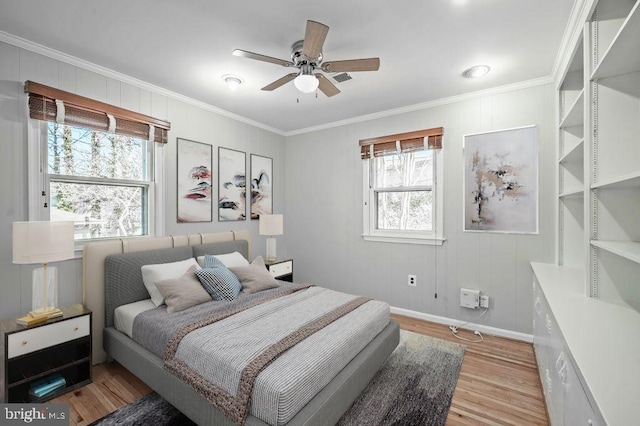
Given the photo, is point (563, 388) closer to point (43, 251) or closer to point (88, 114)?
point (43, 251)

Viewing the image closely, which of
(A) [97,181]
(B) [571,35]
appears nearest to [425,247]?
(B) [571,35]

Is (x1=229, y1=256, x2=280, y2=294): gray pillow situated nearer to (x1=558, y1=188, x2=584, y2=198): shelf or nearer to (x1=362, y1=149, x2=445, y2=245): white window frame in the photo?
(x1=362, y1=149, x2=445, y2=245): white window frame

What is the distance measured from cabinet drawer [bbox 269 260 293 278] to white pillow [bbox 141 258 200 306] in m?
1.25

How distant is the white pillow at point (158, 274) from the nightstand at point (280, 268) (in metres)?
1.20

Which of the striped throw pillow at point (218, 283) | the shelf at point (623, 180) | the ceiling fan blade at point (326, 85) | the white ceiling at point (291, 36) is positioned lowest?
the striped throw pillow at point (218, 283)

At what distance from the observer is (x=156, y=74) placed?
2.83m

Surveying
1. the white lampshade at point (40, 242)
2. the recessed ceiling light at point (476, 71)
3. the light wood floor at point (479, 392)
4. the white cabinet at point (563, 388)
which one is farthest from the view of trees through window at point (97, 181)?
the white cabinet at point (563, 388)

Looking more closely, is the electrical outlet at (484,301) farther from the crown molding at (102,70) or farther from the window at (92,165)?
the crown molding at (102,70)

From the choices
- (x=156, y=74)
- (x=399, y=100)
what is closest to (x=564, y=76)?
(x=399, y=100)

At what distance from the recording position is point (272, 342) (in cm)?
181

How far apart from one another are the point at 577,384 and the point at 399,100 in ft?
10.2

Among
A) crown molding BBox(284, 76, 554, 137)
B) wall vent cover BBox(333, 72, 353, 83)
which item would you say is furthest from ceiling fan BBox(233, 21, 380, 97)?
crown molding BBox(284, 76, 554, 137)

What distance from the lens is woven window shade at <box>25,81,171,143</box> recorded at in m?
2.32

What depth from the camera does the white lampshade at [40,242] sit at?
1984 mm
